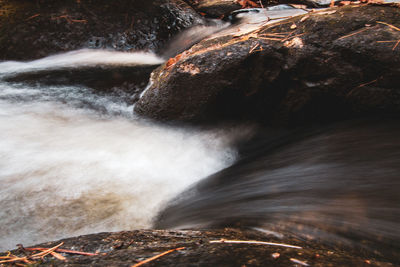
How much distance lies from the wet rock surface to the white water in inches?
34.7

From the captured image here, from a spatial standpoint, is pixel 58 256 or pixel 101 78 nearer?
pixel 58 256

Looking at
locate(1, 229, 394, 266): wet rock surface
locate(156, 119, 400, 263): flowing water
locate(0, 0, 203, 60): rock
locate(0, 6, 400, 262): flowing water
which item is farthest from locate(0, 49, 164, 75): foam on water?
locate(1, 229, 394, 266): wet rock surface

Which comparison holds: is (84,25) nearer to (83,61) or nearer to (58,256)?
(83,61)

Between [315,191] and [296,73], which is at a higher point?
[296,73]

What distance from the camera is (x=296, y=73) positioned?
110 inches

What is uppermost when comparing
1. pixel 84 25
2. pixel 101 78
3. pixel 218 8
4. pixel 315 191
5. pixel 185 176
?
pixel 218 8

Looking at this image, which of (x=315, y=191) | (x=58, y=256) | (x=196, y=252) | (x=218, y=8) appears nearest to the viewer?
(x=196, y=252)

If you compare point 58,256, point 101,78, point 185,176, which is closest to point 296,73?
point 185,176

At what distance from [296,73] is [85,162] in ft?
7.79

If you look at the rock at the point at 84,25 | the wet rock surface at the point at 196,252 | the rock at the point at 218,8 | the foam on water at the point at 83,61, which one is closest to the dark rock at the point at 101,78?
the foam on water at the point at 83,61

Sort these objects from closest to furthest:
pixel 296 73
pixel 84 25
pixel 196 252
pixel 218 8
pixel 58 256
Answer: pixel 196 252, pixel 58 256, pixel 296 73, pixel 84 25, pixel 218 8

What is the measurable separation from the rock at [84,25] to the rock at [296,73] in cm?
252

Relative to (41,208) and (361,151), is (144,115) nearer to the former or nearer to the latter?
(41,208)

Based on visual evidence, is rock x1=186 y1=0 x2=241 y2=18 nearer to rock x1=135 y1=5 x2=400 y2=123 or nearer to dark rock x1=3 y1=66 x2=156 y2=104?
dark rock x1=3 y1=66 x2=156 y2=104
